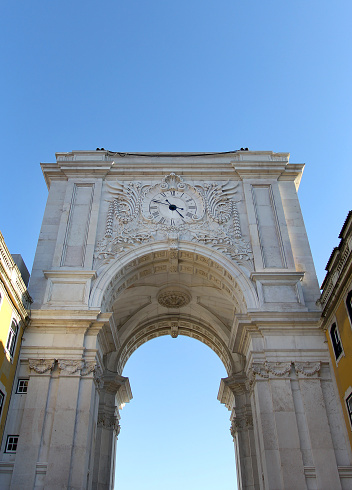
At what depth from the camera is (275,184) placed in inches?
1041

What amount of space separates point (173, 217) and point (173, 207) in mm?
654

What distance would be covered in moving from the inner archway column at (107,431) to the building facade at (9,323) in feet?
21.2

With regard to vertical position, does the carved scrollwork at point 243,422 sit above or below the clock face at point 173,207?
below

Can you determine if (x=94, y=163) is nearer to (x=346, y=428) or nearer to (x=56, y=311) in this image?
(x=56, y=311)

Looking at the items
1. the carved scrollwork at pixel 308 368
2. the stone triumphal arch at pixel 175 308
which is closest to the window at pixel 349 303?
the stone triumphal arch at pixel 175 308

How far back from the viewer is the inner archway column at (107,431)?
25.8m

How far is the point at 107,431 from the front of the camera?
27.3m

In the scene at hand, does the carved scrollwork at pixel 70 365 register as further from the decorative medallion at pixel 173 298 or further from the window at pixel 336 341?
the window at pixel 336 341

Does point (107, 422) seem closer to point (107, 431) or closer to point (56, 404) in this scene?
point (107, 431)

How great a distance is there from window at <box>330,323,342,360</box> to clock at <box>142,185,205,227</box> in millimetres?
9106

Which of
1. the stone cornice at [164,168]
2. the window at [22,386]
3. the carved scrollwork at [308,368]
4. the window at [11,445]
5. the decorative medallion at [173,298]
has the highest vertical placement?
the stone cornice at [164,168]

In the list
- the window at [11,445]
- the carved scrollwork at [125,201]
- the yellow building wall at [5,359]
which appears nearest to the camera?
the yellow building wall at [5,359]

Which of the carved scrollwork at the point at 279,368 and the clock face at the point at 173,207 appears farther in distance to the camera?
the clock face at the point at 173,207

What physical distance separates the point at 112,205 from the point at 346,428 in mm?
15577
